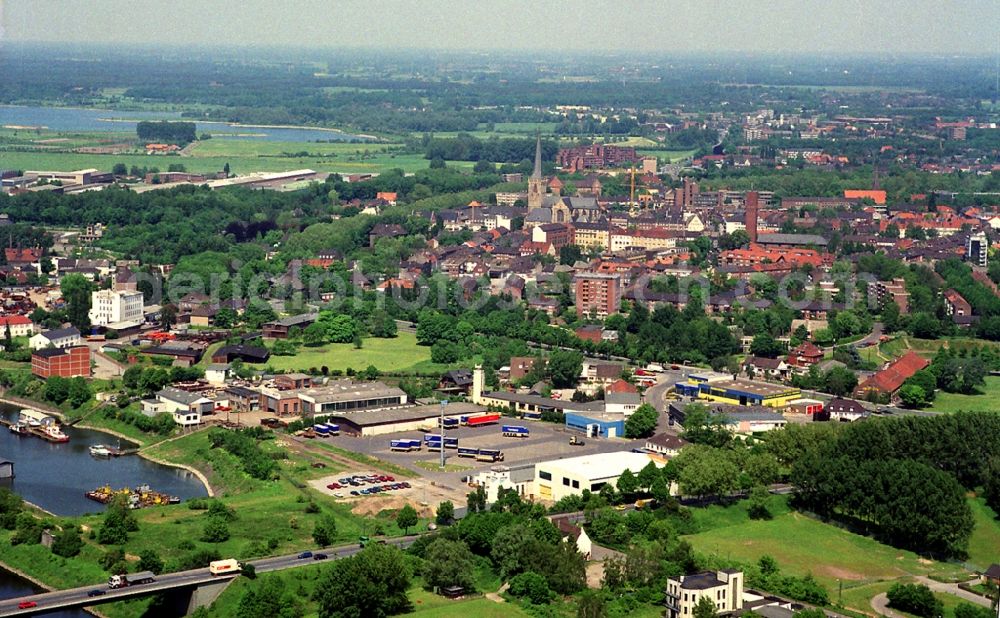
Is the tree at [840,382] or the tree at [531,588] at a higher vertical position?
the tree at [531,588]

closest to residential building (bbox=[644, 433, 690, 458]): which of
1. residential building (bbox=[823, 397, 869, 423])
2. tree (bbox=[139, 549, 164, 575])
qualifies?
residential building (bbox=[823, 397, 869, 423])

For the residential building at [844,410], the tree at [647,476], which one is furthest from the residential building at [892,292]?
the tree at [647,476]

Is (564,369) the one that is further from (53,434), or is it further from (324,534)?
(324,534)

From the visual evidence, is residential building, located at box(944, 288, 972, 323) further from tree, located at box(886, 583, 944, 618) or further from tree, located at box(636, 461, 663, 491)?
tree, located at box(886, 583, 944, 618)

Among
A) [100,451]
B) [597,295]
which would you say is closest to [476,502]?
[100,451]

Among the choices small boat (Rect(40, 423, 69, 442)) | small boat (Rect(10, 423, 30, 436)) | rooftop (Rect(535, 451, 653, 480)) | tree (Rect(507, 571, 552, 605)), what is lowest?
small boat (Rect(10, 423, 30, 436))

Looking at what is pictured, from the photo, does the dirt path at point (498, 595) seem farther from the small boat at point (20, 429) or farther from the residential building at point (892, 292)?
the residential building at point (892, 292)

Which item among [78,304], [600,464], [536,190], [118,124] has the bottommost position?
[118,124]
